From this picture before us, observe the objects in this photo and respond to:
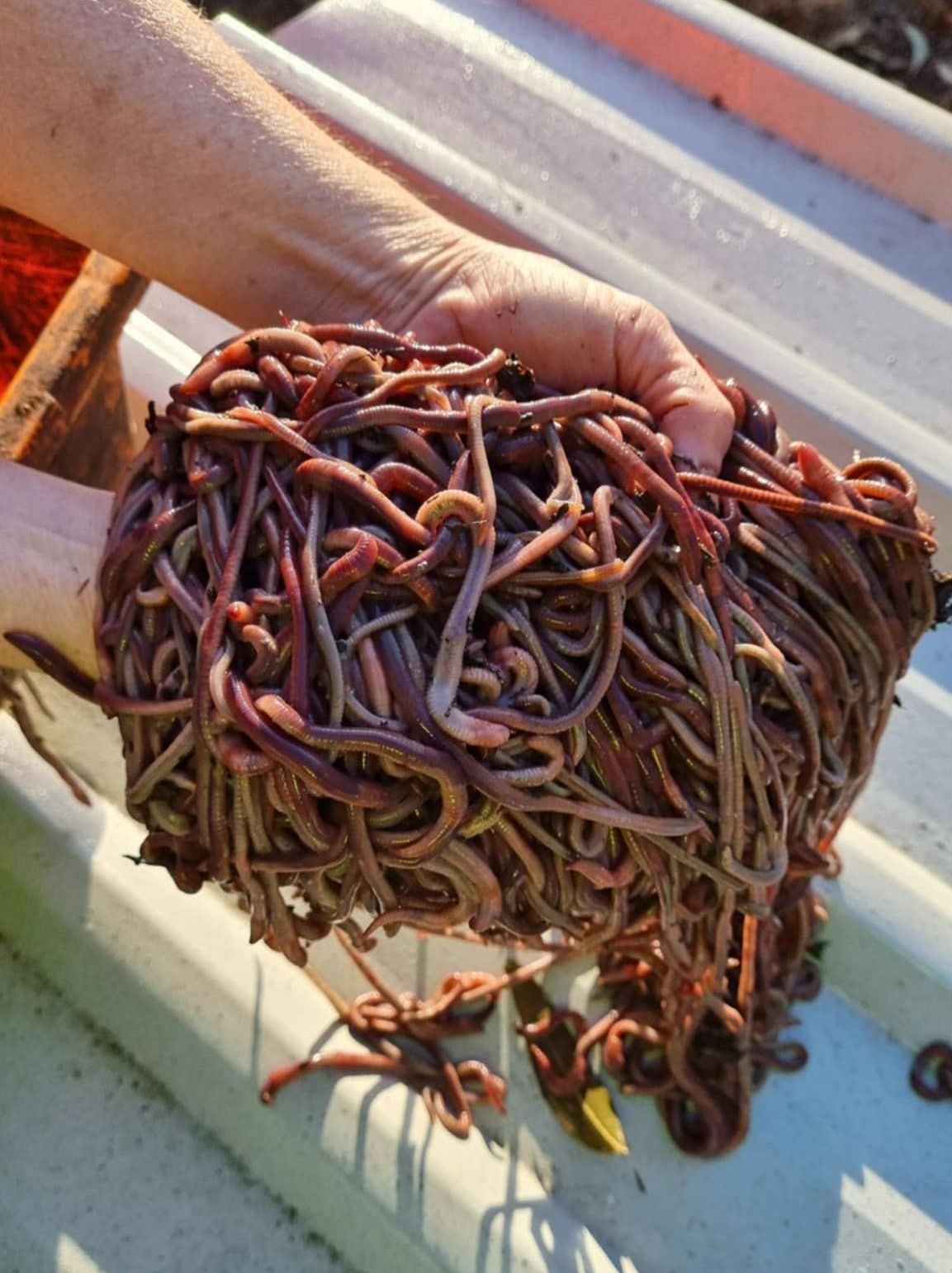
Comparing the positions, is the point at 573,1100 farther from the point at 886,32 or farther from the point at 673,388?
the point at 886,32

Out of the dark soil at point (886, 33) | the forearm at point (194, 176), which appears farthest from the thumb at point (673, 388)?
the dark soil at point (886, 33)

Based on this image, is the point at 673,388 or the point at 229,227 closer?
the point at 673,388

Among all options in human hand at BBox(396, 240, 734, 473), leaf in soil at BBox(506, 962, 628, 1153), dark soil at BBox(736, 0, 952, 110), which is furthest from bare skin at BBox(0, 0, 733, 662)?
dark soil at BBox(736, 0, 952, 110)

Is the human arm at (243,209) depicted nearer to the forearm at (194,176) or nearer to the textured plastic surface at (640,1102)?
the forearm at (194,176)

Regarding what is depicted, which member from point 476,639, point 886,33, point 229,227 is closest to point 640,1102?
point 476,639

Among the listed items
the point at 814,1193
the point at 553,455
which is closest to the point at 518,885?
the point at 553,455

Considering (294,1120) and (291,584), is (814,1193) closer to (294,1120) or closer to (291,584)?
(294,1120)

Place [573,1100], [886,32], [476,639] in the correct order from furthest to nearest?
[886,32] < [573,1100] < [476,639]
